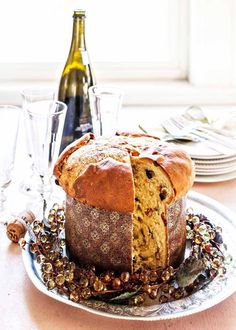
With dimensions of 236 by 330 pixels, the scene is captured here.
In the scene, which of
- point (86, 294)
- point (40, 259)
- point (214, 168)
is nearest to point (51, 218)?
point (40, 259)

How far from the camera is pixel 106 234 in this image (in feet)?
3.13

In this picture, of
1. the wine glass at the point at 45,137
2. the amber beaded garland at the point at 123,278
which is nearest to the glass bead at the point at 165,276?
the amber beaded garland at the point at 123,278

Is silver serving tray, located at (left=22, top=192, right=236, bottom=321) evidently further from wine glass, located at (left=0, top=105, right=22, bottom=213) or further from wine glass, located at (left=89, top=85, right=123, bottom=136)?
wine glass, located at (left=89, top=85, right=123, bottom=136)

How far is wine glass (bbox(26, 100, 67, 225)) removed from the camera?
47.2 inches

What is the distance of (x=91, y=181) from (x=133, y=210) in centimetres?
8

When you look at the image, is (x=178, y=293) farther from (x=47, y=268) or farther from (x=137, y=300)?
(x=47, y=268)

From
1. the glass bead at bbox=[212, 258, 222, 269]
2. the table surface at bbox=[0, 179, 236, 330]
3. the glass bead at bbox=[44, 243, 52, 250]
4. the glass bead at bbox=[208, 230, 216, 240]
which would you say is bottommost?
the table surface at bbox=[0, 179, 236, 330]

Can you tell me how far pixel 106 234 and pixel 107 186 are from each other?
0.08m

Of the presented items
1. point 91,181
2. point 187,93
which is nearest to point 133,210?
point 91,181

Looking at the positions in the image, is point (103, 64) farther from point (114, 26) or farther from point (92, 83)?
point (92, 83)

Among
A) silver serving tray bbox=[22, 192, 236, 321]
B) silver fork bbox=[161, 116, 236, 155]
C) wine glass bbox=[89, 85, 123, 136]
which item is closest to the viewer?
silver serving tray bbox=[22, 192, 236, 321]

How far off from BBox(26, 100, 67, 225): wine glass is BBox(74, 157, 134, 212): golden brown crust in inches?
9.8

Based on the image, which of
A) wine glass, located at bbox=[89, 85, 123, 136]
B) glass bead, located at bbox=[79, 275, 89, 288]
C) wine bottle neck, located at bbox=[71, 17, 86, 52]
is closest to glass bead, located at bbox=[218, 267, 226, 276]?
glass bead, located at bbox=[79, 275, 89, 288]

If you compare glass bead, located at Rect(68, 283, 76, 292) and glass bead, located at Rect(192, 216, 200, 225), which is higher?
glass bead, located at Rect(192, 216, 200, 225)
